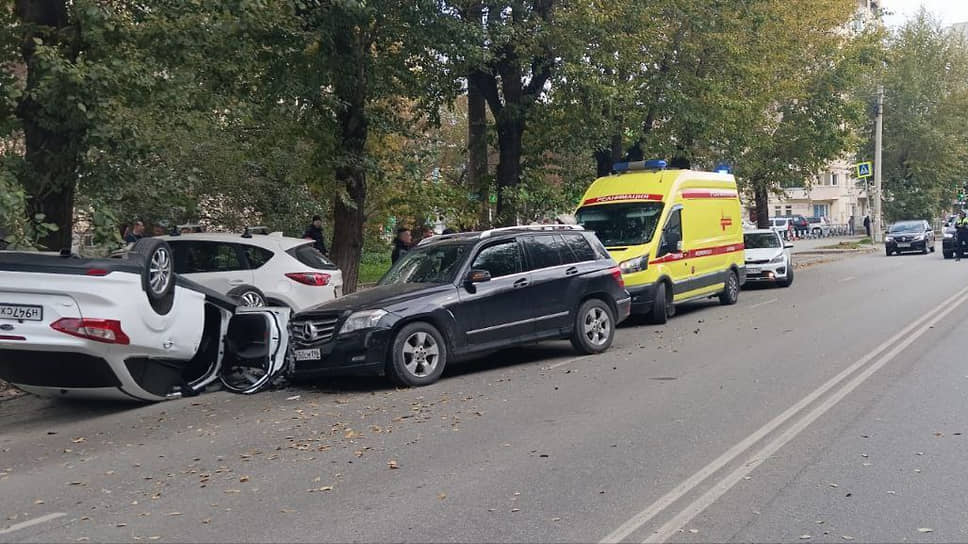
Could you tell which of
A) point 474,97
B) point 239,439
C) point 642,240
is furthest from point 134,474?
point 474,97

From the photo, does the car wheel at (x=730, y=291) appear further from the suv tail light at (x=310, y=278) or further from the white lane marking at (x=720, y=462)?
the suv tail light at (x=310, y=278)

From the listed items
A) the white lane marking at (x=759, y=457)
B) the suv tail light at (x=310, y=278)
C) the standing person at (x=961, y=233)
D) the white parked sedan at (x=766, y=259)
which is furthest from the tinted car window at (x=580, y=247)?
the standing person at (x=961, y=233)

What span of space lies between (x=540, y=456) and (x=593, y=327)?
5718 mm

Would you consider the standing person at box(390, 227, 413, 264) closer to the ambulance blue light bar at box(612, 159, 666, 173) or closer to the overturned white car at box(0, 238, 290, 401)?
the ambulance blue light bar at box(612, 159, 666, 173)

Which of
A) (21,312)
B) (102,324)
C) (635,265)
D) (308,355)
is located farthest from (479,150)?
(21,312)

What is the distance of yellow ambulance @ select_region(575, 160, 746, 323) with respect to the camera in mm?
15750

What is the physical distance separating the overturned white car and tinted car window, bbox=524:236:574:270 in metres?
3.87

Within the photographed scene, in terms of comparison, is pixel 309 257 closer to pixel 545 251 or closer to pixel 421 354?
pixel 545 251

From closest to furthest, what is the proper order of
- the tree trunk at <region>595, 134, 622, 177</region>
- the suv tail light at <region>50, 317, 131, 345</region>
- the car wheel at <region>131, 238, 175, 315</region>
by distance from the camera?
the suv tail light at <region>50, 317, 131, 345</region> → the car wheel at <region>131, 238, 175, 315</region> → the tree trunk at <region>595, 134, 622, 177</region>

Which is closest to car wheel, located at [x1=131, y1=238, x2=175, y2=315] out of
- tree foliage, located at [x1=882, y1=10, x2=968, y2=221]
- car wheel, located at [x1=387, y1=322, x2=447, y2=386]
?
car wheel, located at [x1=387, y1=322, x2=447, y2=386]

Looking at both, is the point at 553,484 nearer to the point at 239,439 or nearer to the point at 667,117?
the point at 239,439

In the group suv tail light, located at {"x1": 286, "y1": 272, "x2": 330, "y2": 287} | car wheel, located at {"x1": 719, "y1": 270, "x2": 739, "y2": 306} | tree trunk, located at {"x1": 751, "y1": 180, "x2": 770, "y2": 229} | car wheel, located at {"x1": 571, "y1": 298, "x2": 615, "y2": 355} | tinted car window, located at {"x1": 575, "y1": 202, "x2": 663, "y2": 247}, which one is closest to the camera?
car wheel, located at {"x1": 571, "y1": 298, "x2": 615, "y2": 355}

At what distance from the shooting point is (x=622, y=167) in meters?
18.0

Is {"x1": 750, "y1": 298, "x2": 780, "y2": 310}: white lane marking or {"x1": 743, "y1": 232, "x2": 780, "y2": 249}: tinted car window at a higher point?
{"x1": 743, "y1": 232, "x2": 780, "y2": 249}: tinted car window
